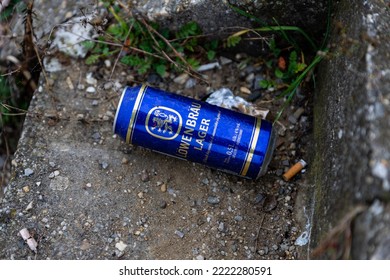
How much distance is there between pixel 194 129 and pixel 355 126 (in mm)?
683

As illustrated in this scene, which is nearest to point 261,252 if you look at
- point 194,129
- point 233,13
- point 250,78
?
point 194,129

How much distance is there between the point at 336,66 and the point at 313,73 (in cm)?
32

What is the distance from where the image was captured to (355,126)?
1717mm

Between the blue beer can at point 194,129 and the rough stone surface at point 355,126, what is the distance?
0.28 metres

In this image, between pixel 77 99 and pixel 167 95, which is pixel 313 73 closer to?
pixel 167 95

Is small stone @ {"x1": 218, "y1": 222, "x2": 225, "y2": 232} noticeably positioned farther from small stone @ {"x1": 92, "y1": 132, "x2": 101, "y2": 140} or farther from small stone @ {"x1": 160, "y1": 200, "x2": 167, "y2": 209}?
small stone @ {"x1": 92, "y1": 132, "x2": 101, "y2": 140}

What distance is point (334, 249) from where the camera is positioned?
167cm

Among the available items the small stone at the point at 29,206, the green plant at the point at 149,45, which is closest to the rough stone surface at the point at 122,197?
the small stone at the point at 29,206

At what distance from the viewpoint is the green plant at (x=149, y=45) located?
246cm

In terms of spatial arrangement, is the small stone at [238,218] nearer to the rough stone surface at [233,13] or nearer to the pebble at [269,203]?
the pebble at [269,203]

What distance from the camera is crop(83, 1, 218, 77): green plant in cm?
246

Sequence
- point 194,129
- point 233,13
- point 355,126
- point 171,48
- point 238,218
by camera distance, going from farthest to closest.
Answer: point 171,48
point 233,13
point 238,218
point 194,129
point 355,126

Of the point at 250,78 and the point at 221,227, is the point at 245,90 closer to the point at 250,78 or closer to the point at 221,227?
the point at 250,78
